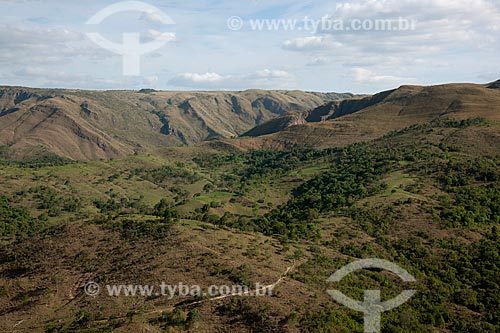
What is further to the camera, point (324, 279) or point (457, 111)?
point (457, 111)

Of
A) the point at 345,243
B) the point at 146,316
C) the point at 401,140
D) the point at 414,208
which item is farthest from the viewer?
the point at 401,140

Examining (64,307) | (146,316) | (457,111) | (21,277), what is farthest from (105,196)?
(457,111)

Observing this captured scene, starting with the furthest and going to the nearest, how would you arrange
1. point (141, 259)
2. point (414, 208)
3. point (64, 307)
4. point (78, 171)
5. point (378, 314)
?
point (78, 171) < point (414, 208) < point (141, 259) < point (64, 307) < point (378, 314)

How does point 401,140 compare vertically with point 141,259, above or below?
above

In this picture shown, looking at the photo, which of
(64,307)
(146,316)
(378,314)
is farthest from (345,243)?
(64,307)

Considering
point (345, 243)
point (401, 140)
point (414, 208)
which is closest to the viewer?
point (345, 243)

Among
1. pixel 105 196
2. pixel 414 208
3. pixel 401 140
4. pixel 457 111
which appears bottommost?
pixel 105 196

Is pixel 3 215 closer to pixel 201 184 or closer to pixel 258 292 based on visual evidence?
pixel 201 184

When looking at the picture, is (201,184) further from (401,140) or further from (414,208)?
(414,208)

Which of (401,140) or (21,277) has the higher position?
(401,140)
